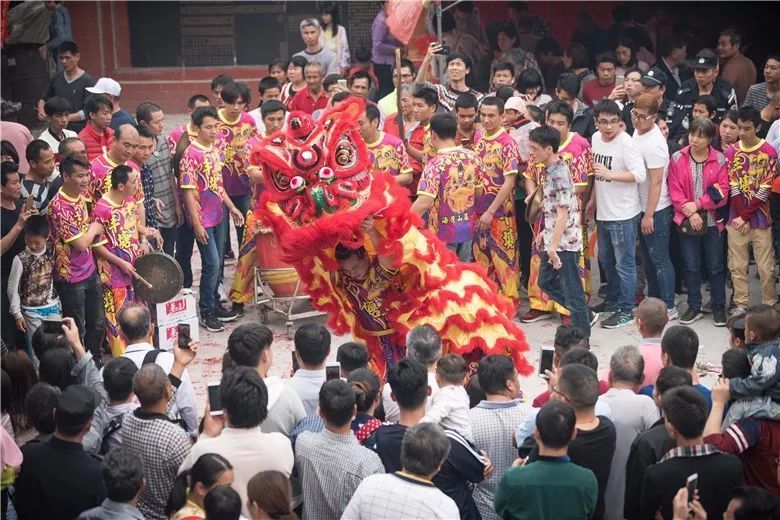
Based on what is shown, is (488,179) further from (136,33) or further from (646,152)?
(136,33)

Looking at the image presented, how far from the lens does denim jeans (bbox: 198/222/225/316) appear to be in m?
8.74

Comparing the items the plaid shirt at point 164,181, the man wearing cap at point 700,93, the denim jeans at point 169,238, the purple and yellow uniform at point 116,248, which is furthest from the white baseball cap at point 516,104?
the purple and yellow uniform at point 116,248

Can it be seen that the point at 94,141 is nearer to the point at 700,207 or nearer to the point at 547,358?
the point at 700,207

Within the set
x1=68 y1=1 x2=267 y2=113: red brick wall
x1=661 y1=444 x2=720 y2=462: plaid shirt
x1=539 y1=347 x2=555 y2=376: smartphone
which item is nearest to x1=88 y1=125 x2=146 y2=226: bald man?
x1=539 y1=347 x2=555 y2=376: smartphone

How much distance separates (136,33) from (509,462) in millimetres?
12041

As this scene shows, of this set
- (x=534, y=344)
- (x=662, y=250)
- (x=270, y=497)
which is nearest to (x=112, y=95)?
(x=534, y=344)

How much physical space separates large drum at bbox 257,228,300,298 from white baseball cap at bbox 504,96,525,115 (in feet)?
7.12

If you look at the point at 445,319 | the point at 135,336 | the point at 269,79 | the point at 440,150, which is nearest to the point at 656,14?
the point at 269,79

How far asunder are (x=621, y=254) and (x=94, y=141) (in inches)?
162

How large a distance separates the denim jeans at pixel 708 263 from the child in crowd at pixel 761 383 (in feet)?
11.6

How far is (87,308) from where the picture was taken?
7504 millimetres

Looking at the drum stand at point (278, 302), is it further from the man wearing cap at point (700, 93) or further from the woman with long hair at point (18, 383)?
the man wearing cap at point (700, 93)

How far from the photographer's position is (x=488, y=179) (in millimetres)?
8695

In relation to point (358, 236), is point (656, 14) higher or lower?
higher
